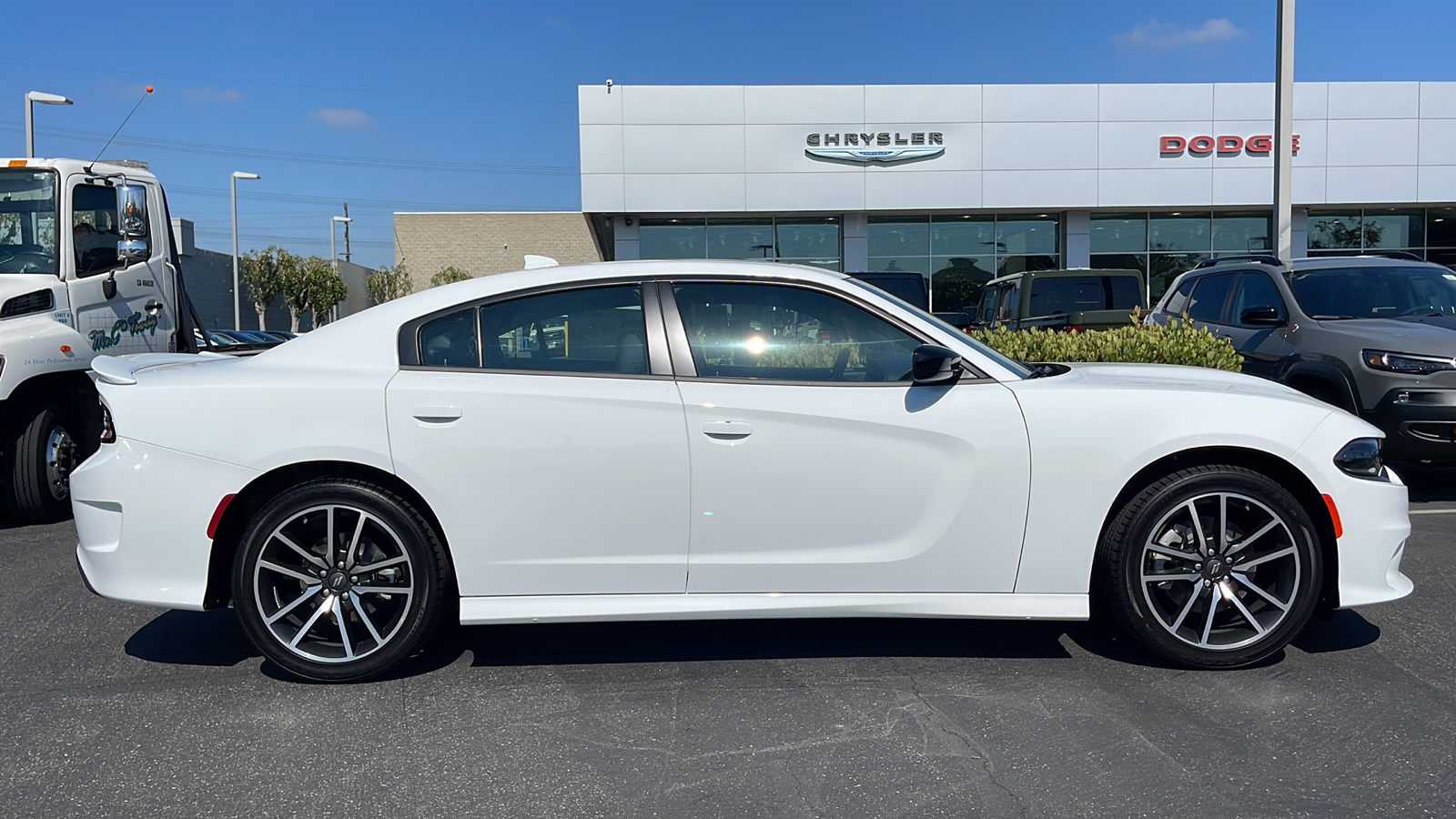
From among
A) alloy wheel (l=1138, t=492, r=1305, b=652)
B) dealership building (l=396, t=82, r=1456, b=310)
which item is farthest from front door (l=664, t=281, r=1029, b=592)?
dealership building (l=396, t=82, r=1456, b=310)

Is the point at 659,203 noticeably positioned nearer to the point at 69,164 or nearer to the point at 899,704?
the point at 69,164

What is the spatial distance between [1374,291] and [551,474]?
757 cm

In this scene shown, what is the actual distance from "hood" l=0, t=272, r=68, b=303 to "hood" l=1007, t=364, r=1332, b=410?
6699mm

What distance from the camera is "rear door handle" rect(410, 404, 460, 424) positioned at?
3953mm

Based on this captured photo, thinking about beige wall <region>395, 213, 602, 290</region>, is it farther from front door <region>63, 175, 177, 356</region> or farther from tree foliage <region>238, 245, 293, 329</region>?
front door <region>63, 175, 177, 356</region>

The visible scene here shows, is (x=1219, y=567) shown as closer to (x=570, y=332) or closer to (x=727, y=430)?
(x=727, y=430)

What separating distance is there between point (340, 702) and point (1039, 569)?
2.63 meters

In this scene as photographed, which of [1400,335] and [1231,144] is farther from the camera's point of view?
[1231,144]

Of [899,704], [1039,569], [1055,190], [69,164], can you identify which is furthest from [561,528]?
[1055,190]

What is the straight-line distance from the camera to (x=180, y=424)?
13.1 ft

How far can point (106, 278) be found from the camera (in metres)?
7.89

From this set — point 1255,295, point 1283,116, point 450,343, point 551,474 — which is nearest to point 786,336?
point 551,474

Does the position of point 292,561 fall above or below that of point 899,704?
above

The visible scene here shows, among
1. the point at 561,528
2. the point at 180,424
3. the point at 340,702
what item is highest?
the point at 180,424
